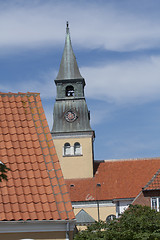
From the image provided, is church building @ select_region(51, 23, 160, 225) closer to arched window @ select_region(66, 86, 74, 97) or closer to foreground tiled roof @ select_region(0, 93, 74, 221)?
arched window @ select_region(66, 86, 74, 97)

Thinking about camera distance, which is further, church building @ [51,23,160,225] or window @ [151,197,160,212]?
church building @ [51,23,160,225]

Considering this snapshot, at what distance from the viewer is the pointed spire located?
5503cm

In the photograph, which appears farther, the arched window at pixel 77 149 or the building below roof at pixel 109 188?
the arched window at pixel 77 149

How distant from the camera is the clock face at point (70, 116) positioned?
172ft

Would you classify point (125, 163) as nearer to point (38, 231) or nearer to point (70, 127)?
point (70, 127)

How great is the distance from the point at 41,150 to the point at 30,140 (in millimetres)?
396

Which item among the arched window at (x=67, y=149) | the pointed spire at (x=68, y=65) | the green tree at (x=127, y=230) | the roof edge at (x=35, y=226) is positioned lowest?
the roof edge at (x=35, y=226)

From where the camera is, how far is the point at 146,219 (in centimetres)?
1498

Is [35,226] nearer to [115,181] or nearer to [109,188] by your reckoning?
[109,188]

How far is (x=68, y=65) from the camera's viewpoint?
56.0m

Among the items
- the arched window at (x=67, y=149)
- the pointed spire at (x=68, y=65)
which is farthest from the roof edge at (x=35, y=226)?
the pointed spire at (x=68, y=65)

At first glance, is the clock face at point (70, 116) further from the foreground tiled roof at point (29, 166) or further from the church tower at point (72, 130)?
the foreground tiled roof at point (29, 166)

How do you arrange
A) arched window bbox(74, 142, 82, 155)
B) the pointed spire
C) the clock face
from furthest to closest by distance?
the pointed spire, the clock face, arched window bbox(74, 142, 82, 155)

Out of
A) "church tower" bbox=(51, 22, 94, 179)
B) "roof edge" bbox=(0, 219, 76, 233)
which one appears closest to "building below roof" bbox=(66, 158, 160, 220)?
"church tower" bbox=(51, 22, 94, 179)
